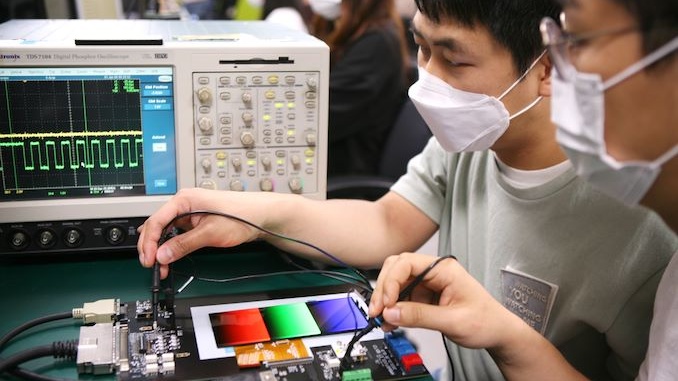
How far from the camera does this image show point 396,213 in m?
1.48

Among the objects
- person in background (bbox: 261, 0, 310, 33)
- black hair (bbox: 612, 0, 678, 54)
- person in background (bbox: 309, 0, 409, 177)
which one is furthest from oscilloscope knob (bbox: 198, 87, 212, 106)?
person in background (bbox: 261, 0, 310, 33)

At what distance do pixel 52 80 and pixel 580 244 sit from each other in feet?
3.14

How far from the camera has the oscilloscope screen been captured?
49.9 inches

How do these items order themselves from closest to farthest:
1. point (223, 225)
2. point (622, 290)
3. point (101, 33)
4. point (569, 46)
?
1. point (569, 46)
2. point (622, 290)
3. point (223, 225)
4. point (101, 33)

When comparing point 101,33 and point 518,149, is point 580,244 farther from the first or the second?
point 101,33

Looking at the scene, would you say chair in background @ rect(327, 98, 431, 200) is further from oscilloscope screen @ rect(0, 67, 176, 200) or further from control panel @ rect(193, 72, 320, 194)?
oscilloscope screen @ rect(0, 67, 176, 200)

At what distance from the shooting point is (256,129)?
4.52ft

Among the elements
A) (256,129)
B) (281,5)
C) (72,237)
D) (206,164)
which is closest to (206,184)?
(206,164)

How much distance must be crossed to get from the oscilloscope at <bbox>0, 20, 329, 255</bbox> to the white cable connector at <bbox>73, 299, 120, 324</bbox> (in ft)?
0.77

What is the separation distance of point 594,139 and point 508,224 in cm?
48

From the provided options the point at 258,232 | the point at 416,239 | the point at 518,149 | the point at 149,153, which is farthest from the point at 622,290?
the point at 149,153

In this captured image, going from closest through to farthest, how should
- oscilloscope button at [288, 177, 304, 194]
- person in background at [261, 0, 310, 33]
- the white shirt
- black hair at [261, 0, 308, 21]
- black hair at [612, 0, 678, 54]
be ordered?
black hair at [612, 0, 678, 54], the white shirt, oscilloscope button at [288, 177, 304, 194], person in background at [261, 0, 310, 33], black hair at [261, 0, 308, 21]

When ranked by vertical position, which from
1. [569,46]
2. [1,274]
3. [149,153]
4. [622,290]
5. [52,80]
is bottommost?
[1,274]

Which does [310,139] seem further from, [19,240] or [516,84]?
[19,240]
